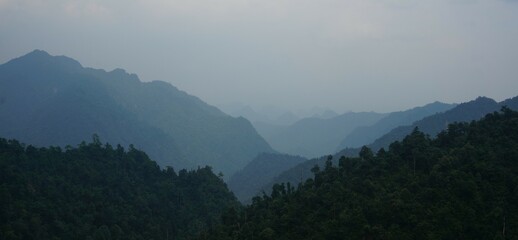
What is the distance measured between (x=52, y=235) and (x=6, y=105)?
285 ft

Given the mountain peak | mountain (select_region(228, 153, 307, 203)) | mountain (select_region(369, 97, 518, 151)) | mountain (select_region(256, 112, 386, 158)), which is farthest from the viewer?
mountain (select_region(256, 112, 386, 158))

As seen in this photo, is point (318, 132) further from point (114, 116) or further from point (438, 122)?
point (438, 122)

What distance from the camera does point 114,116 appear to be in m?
98.8

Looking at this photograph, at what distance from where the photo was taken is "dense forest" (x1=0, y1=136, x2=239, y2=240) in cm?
2719

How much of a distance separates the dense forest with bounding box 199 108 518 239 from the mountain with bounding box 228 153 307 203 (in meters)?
46.8

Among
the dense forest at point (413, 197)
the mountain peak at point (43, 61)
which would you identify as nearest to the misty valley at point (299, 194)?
the dense forest at point (413, 197)

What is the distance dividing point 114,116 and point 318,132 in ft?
332

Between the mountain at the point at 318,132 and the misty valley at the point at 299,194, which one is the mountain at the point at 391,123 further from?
the misty valley at the point at 299,194

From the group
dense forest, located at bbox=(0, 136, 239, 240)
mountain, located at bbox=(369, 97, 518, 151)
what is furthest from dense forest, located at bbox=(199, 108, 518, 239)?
mountain, located at bbox=(369, 97, 518, 151)

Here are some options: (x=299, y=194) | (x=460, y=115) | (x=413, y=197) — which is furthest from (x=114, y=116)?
(x=413, y=197)

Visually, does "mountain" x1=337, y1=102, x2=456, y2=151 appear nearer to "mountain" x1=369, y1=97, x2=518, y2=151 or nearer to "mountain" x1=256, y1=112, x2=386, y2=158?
"mountain" x1=256, y1=112, x2=386, y2=158

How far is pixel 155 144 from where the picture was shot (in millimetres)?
101188

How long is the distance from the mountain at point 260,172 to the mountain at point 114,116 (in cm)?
1787

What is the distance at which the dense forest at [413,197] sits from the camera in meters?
18.5
